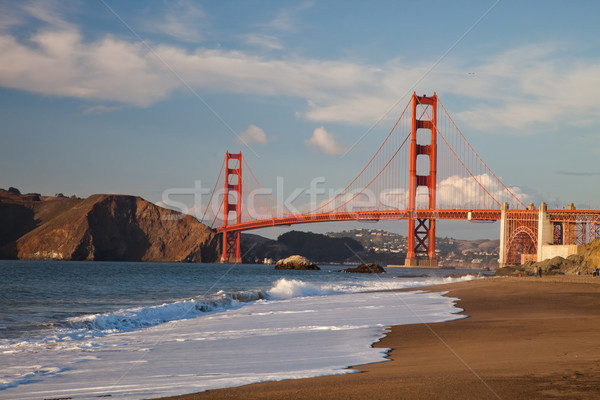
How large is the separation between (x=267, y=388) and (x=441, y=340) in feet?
14.3

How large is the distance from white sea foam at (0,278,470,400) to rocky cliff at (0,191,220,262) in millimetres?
119631

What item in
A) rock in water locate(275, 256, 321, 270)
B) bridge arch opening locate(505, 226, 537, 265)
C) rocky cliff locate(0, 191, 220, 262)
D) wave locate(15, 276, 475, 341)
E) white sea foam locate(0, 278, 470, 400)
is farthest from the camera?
rocky cliff locate(0, 191, 220, 262)

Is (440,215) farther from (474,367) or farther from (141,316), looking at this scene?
(474,367)

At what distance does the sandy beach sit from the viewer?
572 cm

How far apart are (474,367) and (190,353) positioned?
4.35 meters

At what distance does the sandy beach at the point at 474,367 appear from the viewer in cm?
572

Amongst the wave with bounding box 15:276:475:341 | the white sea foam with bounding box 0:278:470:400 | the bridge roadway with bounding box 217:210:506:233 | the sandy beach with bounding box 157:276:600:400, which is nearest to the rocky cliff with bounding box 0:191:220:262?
the bridge roadway with bounding box 217:210:506:233

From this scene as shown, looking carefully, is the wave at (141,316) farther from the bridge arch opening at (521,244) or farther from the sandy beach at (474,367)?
the bridge arch opening at (521,244)

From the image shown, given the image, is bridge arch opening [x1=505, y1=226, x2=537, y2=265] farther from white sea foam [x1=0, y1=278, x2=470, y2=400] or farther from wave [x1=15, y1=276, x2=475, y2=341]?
white sea foam [x1=0, y1=278, x2=470, y2=400]

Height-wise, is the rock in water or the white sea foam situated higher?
the white sea foam

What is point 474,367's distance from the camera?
23.1 ft

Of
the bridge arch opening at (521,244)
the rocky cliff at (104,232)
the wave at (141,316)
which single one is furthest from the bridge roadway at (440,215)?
the rocky cliff at (104,232)

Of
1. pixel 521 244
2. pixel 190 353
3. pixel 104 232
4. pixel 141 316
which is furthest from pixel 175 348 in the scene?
pixel 104 232

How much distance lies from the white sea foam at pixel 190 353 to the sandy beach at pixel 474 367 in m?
0.52
